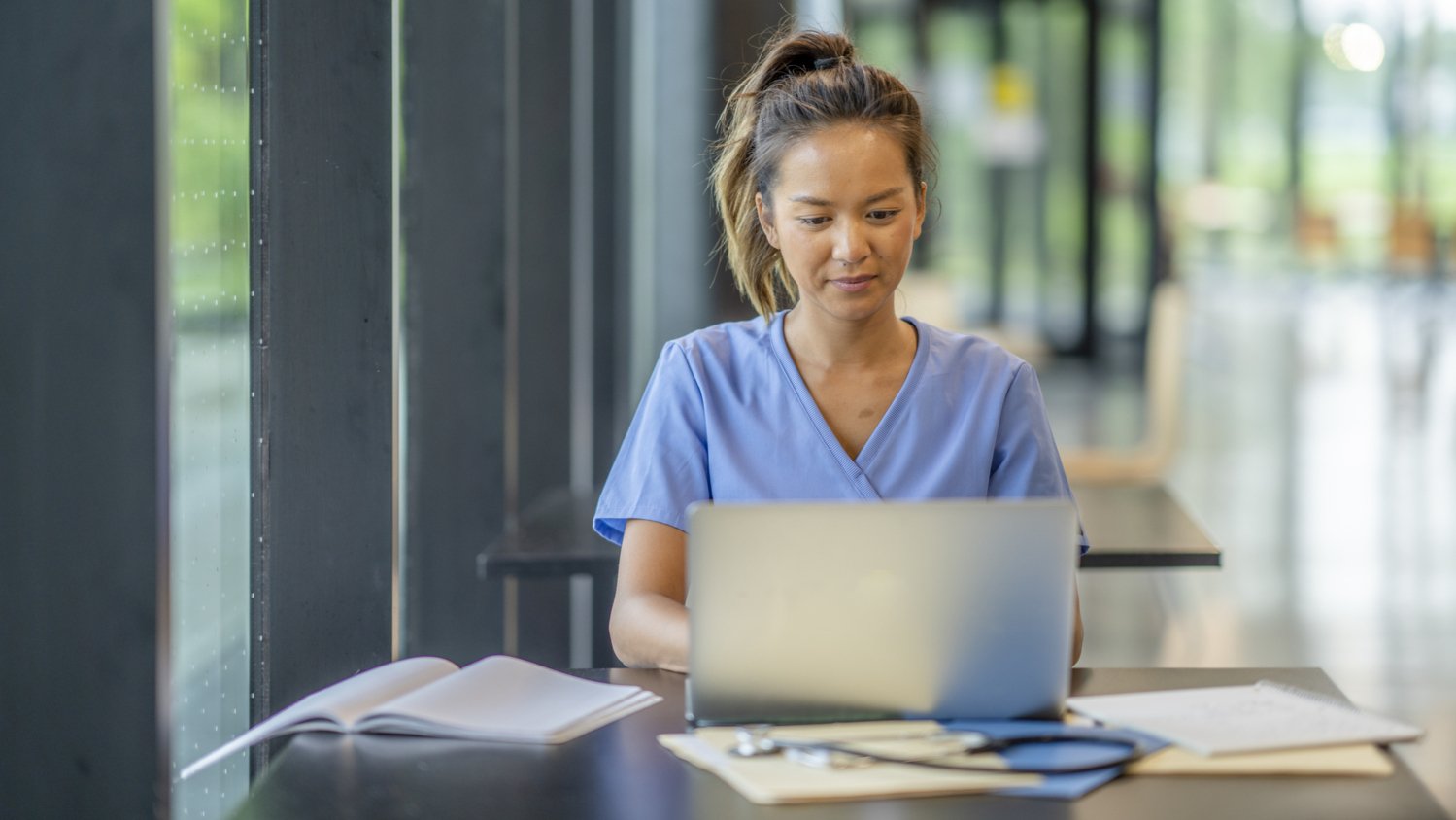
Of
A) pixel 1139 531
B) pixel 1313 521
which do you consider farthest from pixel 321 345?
pixel 1313 521

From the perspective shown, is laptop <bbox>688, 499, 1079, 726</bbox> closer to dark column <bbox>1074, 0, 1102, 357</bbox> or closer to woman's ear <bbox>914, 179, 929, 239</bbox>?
woman's ear <bbox>914, 179, 929, 239</bbox>

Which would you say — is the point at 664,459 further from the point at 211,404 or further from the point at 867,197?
the point at 211,404

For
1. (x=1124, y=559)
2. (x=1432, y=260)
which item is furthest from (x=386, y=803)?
(x=1432, y=260)

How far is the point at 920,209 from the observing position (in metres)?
2.08

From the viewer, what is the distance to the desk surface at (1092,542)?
100 inches

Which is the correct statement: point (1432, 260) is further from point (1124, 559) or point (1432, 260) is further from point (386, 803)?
point (386, 803)

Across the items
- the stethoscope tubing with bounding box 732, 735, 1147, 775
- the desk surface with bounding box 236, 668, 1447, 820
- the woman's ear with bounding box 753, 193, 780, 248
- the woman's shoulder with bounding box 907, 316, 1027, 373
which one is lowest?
the desk surface with bounding box 236, 668, 1447, 820

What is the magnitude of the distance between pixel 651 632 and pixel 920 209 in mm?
649

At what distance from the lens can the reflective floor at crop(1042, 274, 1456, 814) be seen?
4.46 metres

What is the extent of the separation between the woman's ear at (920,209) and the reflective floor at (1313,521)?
837 mm

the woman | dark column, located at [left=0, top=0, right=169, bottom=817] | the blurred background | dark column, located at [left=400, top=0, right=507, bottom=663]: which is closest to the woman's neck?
the woman

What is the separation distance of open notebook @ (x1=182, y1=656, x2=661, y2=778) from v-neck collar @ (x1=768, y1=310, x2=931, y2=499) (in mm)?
509

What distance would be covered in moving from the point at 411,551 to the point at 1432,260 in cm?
1400

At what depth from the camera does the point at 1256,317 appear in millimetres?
17375
